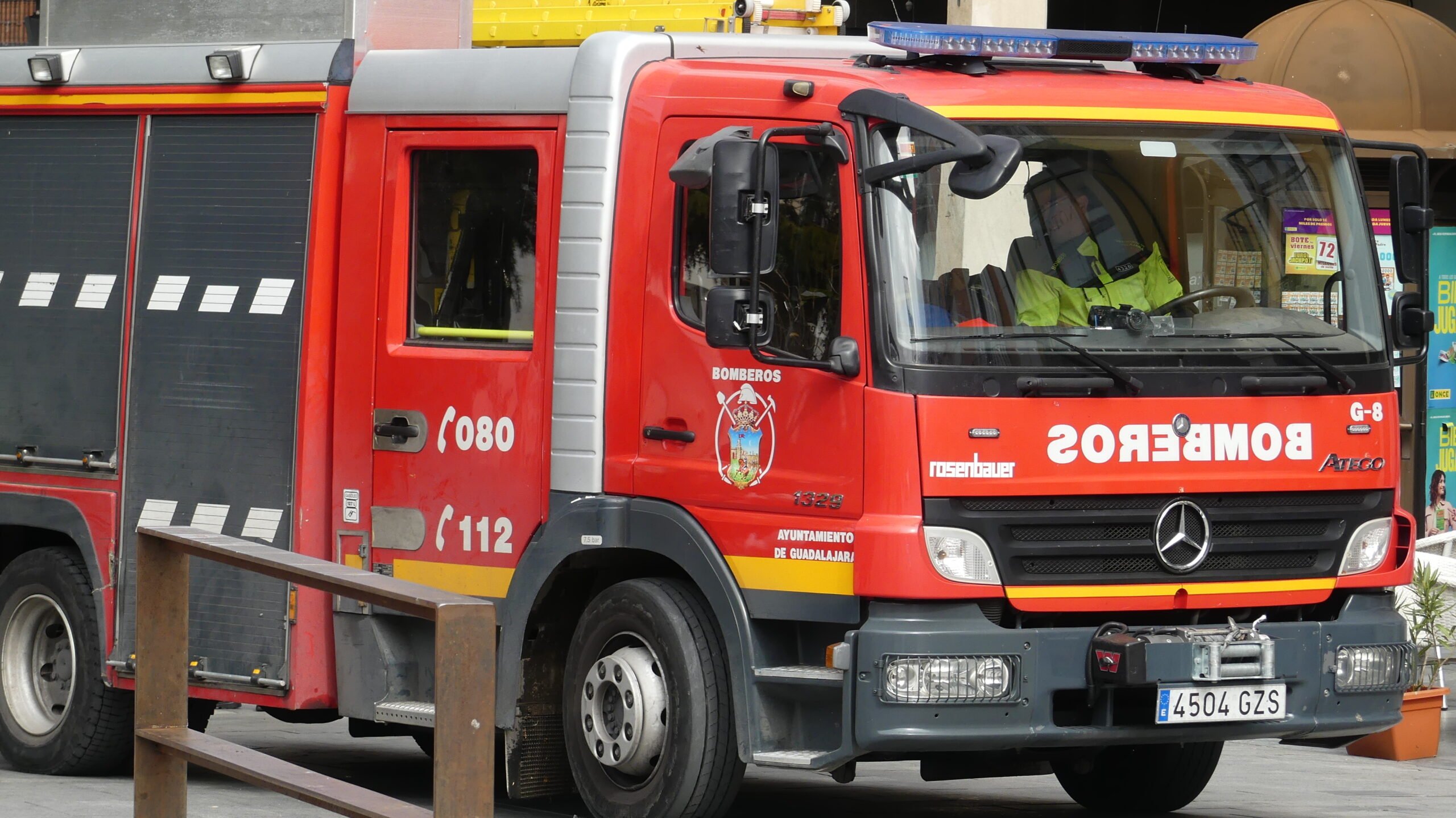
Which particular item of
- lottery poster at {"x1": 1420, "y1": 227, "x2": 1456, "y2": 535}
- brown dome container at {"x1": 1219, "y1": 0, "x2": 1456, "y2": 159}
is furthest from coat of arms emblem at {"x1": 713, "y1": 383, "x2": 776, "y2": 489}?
lottery poster at {"x1": 1420, "y1": 227, "x2": 1456, "y2": 535}

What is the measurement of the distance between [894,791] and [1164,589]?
2738 millimetres

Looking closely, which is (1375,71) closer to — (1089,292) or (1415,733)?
(1415,733)

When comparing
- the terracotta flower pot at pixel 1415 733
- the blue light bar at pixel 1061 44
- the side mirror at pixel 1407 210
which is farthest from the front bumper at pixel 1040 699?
the terracotta flower pot at pixel 1415 733

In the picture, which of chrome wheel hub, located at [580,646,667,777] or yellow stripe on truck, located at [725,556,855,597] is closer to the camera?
yellow stripe on truck, located at [725,556,855,597]

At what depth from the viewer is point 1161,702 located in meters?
6.80

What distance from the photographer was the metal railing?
13.0ft

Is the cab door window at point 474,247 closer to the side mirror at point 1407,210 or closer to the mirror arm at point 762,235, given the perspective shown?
the mirror arm at point 762,235

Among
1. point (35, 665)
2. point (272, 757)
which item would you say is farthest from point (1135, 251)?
point (35, 665)

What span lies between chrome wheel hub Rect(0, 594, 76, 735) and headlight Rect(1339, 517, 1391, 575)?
16.9ft

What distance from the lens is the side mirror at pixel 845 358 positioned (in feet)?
21.8

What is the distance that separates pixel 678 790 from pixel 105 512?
9.97ft

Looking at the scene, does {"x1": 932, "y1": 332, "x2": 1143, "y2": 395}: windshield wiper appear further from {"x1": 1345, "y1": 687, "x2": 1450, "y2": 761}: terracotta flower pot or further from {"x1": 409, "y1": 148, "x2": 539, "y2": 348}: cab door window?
{"x1": 1345, "y1": 687, "x2": 1450, "y2": 761}: terracotta flower pot

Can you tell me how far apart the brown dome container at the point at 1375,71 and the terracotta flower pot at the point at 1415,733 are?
4.65m

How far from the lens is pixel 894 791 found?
9344 millimetres
